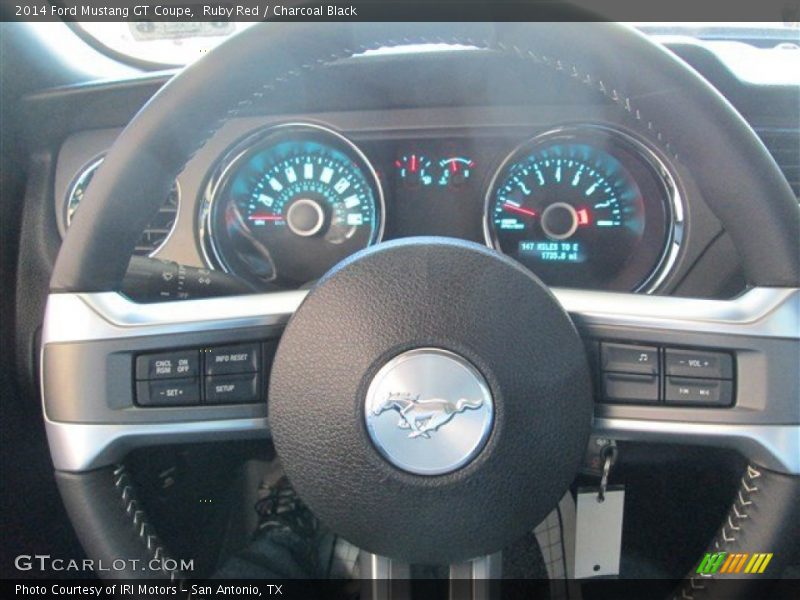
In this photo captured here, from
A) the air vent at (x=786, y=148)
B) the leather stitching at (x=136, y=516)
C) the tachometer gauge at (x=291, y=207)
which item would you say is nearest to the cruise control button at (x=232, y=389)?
the leather stitching at (x=136, y=516)

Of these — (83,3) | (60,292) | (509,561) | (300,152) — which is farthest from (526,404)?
(83,3)

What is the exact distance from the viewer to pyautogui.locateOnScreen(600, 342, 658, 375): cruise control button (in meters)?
0.94

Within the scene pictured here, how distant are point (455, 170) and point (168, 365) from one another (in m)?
0.76

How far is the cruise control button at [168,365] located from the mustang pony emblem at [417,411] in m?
0.23

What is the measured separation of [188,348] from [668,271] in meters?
0.88

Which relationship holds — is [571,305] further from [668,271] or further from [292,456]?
[668,271]

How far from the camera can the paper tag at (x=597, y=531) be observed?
120cm

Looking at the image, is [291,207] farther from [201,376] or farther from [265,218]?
[201,376]

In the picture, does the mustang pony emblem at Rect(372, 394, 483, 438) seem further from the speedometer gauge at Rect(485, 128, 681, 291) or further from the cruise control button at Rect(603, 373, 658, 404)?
the speedometer gauge at Rect(485, 128, 681, 291)

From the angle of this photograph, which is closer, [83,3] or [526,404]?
[526,404]

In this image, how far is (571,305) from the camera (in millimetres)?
959

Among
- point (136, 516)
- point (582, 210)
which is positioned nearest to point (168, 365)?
point (136, 516)

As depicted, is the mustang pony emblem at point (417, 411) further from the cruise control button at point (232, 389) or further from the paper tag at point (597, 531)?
the paper tag at point (597, 531)

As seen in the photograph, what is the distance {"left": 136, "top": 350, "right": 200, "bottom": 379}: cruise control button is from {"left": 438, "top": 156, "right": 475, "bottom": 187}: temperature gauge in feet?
2.40
